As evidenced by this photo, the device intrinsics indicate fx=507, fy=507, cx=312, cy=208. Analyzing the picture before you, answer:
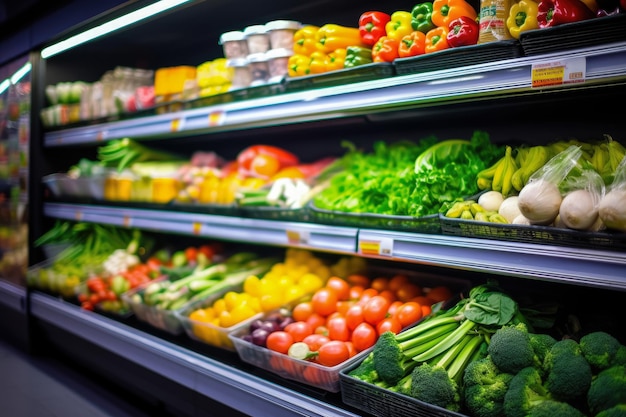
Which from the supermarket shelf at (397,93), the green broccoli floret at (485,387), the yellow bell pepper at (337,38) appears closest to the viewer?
the supermarket shelf at (397,93)

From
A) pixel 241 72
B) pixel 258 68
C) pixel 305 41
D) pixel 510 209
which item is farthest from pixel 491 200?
pixel 241 72

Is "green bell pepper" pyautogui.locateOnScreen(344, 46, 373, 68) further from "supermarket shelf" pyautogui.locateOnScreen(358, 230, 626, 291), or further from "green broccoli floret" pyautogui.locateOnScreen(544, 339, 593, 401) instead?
"green broccoli floret" pyautogui.locateOnScreen(544, 339, 593, 401)

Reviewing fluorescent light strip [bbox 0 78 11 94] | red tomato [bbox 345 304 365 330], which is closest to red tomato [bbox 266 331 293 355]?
red tomato [bbox 345 304 365 330]

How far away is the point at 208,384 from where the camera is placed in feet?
7.37

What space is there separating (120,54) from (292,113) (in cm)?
250

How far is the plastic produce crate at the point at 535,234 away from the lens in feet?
4.50

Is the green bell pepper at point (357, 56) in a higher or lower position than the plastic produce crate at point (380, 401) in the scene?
higher

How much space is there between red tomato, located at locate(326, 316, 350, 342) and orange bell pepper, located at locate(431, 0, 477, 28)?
3.93ft

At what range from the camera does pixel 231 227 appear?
8.30 ft

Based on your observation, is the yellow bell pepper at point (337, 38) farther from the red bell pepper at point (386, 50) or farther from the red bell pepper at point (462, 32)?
the red bell pepper at point (462, 32)

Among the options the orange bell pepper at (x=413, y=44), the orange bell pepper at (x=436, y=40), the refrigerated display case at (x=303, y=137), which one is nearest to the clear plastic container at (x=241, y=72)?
the refrigerated display case at (x=303, y=137)

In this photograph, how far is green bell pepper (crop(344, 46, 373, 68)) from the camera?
2.07m

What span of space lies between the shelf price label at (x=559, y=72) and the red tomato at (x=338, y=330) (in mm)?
1128

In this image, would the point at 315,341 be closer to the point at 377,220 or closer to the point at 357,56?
the point at 377,220
